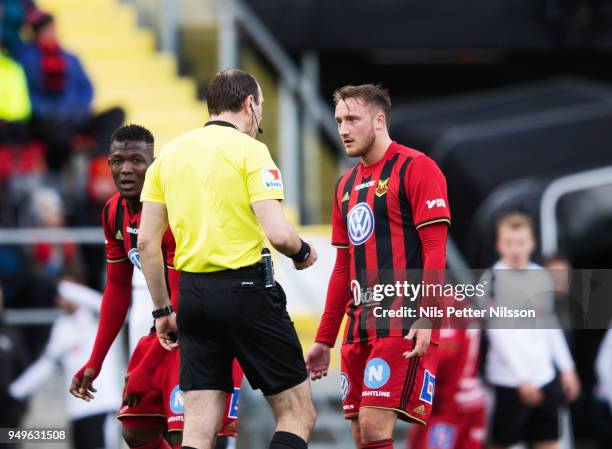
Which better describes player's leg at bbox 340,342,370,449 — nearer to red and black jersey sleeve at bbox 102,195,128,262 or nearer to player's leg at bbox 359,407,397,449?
player's leg at bbox 359,407,397,449

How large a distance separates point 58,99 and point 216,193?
7.89 meters

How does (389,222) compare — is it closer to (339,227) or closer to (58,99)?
(339,227)

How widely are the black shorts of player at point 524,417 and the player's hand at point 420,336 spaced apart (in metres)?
4.40

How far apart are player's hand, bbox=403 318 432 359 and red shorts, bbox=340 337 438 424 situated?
14cm

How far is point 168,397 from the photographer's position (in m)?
7.72

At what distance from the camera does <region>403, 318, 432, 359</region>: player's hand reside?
7.12 m

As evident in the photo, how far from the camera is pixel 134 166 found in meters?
7.66

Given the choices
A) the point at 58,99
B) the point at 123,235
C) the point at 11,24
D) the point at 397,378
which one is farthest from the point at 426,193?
the point at 11,24

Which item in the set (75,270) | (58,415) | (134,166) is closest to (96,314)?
(75,270)

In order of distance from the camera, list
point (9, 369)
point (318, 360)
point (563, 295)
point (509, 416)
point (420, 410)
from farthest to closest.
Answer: point (9, 369) < point (563, 295) < point (509, 416) < point (318, 360) < point (420, 410)

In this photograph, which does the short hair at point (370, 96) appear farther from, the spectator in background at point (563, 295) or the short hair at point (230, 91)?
the spectator in background at point (563, 295)

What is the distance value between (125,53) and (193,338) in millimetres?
10225

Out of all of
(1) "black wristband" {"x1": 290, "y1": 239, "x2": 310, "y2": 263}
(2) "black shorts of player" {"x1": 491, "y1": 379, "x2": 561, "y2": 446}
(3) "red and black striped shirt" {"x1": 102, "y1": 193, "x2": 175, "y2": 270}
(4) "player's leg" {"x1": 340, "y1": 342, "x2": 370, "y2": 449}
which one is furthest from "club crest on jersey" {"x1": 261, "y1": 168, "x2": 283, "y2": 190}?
(2) "black shorts of player" {"x1": 491, "y1": 379, "x2": 561, "y2": 446}

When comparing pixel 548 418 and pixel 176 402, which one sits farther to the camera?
pixel 548 418
